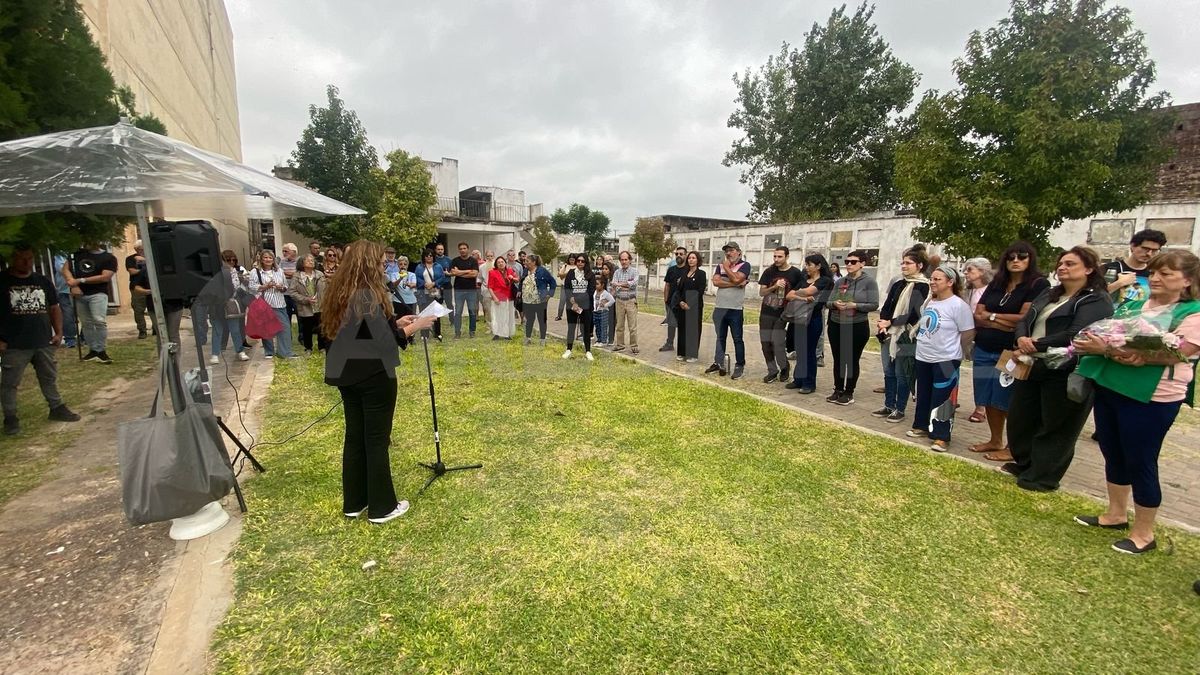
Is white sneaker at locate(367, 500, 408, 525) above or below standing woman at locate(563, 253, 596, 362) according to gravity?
below

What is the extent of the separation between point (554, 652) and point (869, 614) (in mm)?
1533

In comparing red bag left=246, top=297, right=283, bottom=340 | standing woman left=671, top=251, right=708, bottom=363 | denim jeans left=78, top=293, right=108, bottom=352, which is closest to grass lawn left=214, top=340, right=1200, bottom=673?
standing woman left=671, top=251, right=708, bottom=363

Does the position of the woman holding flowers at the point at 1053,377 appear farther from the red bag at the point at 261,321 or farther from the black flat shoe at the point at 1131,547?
the red bag at the point at 261,321

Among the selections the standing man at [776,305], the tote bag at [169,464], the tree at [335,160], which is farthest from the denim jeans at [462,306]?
the tree at [335,160]

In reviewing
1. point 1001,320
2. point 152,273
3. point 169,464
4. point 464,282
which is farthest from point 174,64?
point 1001,320

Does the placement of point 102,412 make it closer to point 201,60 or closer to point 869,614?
point 869,614

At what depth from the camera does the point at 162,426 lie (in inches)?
111

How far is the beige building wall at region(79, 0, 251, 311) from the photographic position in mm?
11207

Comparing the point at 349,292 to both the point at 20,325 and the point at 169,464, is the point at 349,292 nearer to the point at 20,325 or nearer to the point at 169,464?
the point at 169,464

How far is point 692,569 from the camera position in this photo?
285 cm

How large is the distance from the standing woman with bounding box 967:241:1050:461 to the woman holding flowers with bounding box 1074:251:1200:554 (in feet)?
3.85

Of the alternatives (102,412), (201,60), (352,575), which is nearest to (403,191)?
(201,60)

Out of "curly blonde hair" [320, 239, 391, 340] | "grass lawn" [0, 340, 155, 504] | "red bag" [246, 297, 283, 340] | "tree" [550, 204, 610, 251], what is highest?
"tree" [550, 204, 610, 251]

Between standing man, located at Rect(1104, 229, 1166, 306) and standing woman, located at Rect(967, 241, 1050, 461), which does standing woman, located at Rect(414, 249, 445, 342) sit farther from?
standing man, located at Rect(1104, 229, 1166, 306)
